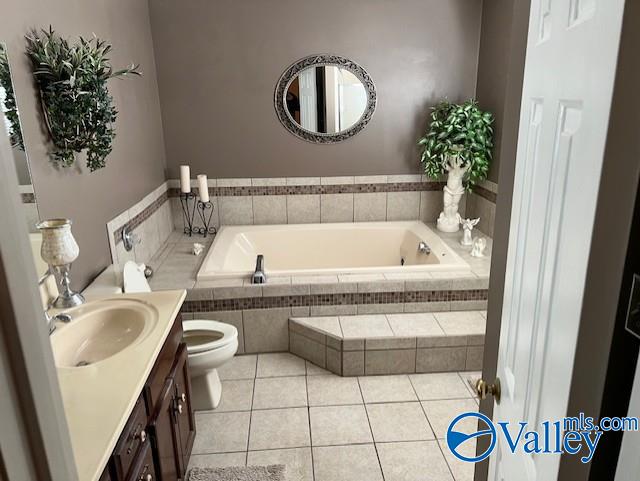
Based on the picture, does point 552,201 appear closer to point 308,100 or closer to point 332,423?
point 332,423

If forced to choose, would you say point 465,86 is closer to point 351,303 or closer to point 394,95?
point 394,95

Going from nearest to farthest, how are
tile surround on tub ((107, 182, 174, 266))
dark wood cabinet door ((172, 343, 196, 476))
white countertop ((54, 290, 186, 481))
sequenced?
white countertop ((54, 290, 186, 481)) → dark wood cabinet door ((172, 343, 196, 476)) → tile surround on tub ((107, 182, 174, 266))

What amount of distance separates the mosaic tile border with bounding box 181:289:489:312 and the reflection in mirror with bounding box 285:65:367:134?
1.66 meters

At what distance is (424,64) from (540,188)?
3.40 meters

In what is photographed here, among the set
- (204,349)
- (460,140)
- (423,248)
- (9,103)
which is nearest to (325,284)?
(204,349)

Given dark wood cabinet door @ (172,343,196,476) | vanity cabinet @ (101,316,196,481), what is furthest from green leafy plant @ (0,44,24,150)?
dark wood cabinet door @ (172,343,196,476)

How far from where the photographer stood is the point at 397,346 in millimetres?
2752

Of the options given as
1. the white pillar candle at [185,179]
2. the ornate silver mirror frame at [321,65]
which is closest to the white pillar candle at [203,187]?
the white pillar candle at [185,179]

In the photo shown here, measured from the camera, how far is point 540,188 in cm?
86

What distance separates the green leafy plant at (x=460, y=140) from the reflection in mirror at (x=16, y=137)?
2.87m

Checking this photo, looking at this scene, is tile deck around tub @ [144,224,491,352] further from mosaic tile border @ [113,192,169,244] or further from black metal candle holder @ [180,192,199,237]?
black metal candle holder @ [180,192,199,237]

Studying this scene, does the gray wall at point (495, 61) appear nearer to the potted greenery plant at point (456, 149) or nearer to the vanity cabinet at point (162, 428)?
the potted greenery plant at point (456, 149)

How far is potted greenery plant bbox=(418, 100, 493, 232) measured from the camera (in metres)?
3.62

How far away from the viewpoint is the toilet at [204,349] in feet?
7.52
